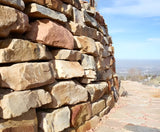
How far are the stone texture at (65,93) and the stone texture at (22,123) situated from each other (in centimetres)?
34

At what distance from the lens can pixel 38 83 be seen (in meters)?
2.31

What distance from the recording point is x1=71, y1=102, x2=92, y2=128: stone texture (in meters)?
2.82

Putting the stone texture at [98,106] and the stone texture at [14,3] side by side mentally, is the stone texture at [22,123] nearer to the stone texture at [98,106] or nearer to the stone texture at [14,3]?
the stone texture at [14,3]

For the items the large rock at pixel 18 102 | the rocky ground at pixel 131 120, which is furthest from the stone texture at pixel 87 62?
the large rock at pixel 18 102

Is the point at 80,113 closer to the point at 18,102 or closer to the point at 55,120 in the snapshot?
the point at 55,120

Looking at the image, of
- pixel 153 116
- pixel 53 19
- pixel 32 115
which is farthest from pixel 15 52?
pixel 153 116

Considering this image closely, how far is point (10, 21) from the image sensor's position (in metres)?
2.12

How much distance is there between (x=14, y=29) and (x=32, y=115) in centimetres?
106

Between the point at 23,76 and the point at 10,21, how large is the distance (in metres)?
0.65

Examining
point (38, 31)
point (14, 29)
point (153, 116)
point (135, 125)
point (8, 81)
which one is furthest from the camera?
point (153, 116)

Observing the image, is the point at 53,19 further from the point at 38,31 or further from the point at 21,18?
the point at 21,18

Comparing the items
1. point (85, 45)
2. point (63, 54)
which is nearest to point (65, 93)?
point (63, 54)

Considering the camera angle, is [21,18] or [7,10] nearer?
[7,10]

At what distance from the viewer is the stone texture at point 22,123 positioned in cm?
193
